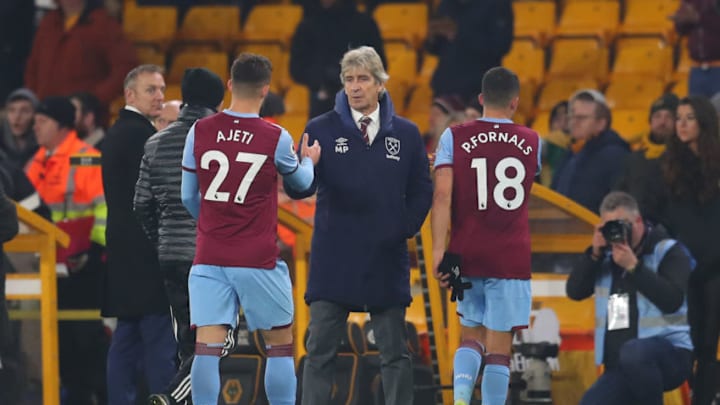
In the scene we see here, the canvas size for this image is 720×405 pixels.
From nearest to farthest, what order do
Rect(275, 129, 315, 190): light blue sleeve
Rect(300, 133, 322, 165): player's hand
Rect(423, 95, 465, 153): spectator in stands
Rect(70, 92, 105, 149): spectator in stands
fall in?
Rect(275, 129, 315, 190): light blue sleeve
Rect(300, 133, 322, 165): player's hand
Rect(423, 95, 465, 153): spectator in stands
Rect(70, 92, 105, 149): spectator in stands

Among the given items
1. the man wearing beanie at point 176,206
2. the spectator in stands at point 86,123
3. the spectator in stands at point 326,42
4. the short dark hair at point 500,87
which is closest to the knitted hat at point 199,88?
the man wearing beanie at point 176,206

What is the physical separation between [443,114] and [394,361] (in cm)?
428

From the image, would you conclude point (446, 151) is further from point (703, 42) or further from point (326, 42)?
point (703, 42)

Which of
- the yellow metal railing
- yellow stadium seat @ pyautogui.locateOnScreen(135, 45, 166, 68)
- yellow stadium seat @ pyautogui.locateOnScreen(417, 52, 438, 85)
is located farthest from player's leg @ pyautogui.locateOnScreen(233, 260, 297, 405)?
yellow stadium seat @ pyautogui.locateOnScreen(135, 45, 166, 68)

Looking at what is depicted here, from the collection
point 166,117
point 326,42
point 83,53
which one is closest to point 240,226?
point 166,117

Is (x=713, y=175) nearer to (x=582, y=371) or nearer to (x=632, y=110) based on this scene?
(x=582, y=371)

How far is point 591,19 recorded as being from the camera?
16.1 m

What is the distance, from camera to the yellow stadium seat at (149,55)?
16.5 m

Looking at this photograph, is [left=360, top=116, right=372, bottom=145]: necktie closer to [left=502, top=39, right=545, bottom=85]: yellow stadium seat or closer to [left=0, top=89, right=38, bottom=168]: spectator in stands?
[left=0, top=89, right=38, bottom=168]: spectator in stands

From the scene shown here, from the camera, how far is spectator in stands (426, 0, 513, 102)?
1375cm

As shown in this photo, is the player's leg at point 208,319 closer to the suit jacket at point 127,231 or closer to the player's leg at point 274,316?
the player's leg at point 274,316

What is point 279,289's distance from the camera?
8.50 m

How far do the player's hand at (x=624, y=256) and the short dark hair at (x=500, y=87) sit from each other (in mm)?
1283

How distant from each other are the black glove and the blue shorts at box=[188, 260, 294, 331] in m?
0.90
